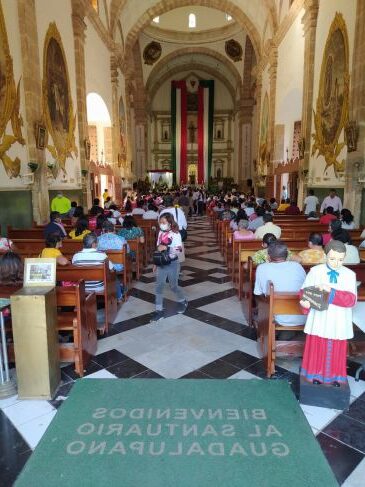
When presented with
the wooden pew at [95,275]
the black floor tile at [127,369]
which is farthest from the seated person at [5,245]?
the black floor tile at [127,369]

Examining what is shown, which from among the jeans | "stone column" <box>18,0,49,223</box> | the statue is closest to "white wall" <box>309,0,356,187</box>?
the jeans

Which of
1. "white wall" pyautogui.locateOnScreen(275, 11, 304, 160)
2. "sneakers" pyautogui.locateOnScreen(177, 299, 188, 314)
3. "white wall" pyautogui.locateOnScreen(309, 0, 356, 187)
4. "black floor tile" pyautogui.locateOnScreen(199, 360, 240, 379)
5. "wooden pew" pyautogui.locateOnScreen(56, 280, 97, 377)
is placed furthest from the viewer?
"white wall" pyautogui.locateOnScreen(275, 11, 304, 160)

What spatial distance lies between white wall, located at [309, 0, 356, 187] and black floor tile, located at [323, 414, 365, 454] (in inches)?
309

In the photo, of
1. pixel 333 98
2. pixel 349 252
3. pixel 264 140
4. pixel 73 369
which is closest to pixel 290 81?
pixel 333 98

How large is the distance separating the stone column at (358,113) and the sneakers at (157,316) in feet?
19.1

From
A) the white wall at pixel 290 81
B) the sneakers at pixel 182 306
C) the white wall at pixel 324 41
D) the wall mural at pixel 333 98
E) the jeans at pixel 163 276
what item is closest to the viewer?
the jeans at pixel 163 276

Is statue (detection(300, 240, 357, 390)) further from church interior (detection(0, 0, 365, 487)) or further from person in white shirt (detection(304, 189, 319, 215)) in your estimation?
person in white shirt (detection(304, 189, 319, 215))

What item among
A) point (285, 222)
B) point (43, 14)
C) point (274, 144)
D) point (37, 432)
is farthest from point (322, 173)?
point (37, 432)

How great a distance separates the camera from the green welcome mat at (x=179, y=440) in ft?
7.32

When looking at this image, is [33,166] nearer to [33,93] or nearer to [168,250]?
[33,93]

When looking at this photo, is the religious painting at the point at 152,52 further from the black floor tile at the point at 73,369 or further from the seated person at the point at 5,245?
the black floor tile at the point at 73,369

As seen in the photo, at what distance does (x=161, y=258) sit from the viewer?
471cm

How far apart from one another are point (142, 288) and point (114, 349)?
2.34 m

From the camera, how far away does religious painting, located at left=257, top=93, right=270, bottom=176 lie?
17109 millimetres
